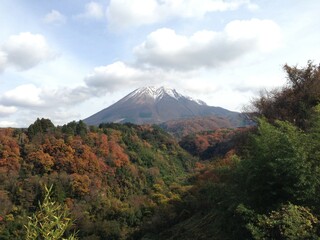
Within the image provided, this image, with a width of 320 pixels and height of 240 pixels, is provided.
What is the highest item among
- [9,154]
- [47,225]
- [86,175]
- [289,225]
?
[9,154]

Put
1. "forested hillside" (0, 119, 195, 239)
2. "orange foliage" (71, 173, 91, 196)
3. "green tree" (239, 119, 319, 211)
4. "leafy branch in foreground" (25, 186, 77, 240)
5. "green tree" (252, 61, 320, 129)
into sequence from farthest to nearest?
1. "orange foliage" (71, 173, 91, 196)
2. "forested hillside" (0, 119, 195, 239)
3. "green tree" (252, 61, 320, 129)
4. "green tree" (239, 119, 319, 211)
5. "leafy branch in foreground" (25, 186, 77, 240)

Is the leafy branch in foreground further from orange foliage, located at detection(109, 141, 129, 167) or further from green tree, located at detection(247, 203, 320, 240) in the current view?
orange foliage, located at detection(109, 141, 129, 167)

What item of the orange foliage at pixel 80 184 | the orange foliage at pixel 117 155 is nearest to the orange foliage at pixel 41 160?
the orange foliage at pixel 80 184

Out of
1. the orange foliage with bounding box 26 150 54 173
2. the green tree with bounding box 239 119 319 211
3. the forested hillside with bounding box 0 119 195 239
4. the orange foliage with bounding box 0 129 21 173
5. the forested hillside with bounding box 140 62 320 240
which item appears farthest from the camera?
the orange foliage with bounding box 26 150 54 173

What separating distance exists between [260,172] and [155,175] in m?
67.0

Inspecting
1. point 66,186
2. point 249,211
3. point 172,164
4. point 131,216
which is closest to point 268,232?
point 249,211

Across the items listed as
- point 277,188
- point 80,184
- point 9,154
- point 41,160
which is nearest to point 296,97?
point 277,188

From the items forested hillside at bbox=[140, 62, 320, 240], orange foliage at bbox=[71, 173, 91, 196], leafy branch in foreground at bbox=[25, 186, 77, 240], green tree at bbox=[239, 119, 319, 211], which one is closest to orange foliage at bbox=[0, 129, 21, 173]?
orange foliage at bbox=[71, 173, 91, 196]

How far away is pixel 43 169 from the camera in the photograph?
6475cm

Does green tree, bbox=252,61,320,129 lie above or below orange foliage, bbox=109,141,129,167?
above

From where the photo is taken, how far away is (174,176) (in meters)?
84.1

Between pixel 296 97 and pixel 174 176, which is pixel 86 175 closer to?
pixel 174 176

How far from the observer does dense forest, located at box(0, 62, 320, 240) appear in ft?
32.8

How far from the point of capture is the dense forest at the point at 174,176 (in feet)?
32.8
